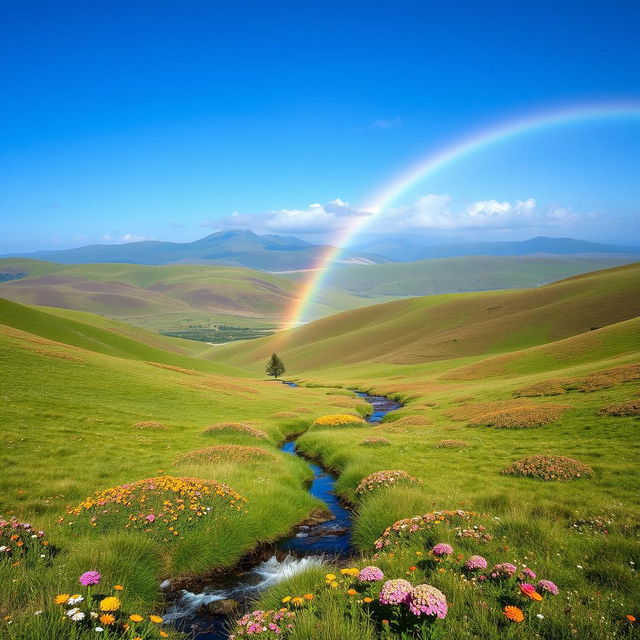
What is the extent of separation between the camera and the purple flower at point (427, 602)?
636cm

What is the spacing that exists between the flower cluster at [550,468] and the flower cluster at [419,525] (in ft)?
28.5

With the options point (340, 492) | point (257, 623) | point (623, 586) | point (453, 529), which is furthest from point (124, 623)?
point (340, 492)

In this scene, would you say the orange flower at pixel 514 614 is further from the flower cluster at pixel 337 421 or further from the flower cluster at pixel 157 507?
the flower cluster at pixel 337 421

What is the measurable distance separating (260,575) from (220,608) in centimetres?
245

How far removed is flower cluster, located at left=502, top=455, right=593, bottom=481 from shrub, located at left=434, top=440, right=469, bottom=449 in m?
6.66

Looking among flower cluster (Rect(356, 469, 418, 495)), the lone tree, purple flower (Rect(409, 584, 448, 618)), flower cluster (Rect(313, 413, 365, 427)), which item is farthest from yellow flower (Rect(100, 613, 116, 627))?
the lone tree

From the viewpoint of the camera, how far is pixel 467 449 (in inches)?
1041

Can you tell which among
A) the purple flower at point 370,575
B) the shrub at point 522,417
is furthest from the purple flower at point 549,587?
the shrub at point 522,417

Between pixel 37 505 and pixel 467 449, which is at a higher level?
pixel 37 505

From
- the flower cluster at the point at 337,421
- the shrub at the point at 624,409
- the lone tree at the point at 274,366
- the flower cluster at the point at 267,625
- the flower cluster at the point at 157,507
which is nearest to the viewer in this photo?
the flower cluster at the point at 267,625

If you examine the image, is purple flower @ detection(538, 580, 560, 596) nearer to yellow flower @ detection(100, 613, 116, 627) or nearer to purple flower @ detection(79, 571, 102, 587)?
yellow flower @ detection(100, 613, 116, 627)

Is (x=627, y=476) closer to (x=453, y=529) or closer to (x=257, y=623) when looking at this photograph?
(x=453, y=529)

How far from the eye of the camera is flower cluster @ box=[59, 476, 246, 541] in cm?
1383

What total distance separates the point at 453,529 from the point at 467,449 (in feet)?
55.9
